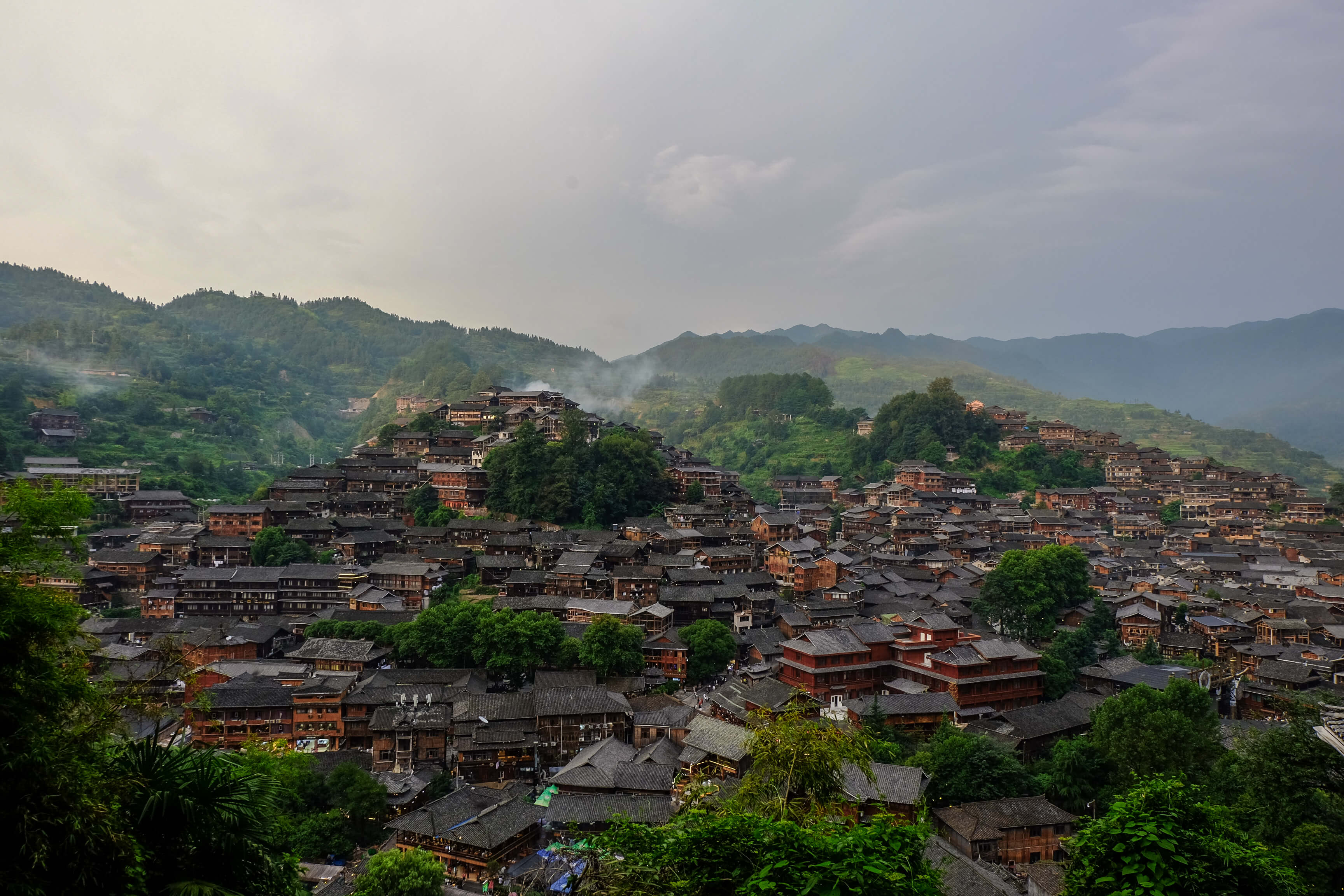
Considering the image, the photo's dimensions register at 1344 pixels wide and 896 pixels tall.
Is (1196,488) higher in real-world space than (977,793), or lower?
higher

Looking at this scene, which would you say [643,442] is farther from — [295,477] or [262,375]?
[262,375]

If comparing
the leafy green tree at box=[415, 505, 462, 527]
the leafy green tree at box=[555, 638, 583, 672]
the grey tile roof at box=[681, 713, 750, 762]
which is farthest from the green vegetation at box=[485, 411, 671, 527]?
the grey tile roof at box=[681, 713, 750, 762]

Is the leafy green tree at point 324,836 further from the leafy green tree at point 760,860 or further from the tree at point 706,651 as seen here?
the leafy green tree at point 760,860

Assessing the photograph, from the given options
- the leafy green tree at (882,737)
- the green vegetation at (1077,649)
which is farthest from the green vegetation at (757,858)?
the green vegetation at (1077,649)

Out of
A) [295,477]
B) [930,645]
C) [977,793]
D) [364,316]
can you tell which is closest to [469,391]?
[295,477]

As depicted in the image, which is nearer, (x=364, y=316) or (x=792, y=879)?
(x=792, y=879)
